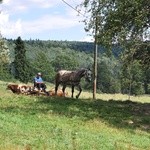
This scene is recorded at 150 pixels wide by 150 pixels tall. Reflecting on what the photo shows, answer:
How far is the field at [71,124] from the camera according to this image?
A: 1550 cm

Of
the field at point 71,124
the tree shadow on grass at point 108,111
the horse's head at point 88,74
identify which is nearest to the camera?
the field at point 71,124

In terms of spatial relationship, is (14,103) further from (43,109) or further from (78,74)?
(78,74)

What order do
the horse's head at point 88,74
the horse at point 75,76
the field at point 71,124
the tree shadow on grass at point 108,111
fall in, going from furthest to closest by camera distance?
the horse's head at point 88,74 → the horse at point 75,76 → the tree shadow on grass at point 108,111 → the field at point 71,124

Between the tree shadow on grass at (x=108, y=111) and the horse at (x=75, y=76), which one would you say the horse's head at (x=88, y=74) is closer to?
the horse at (x=75, y=76)

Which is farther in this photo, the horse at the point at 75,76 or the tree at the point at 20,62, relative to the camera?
the tree at the point at 20,62

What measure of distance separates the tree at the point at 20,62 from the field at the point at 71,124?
8716 centimetres

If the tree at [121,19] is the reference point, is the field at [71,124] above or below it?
below

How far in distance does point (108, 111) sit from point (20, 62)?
9361cm

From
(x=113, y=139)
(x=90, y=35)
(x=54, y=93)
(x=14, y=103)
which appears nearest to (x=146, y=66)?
(x=90, y=35)

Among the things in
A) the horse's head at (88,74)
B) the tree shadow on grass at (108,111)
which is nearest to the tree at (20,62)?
the horse's head at (88,74)

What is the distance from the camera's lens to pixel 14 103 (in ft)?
85.1

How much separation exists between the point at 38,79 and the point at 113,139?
18.0 metres

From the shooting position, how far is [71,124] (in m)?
20.6

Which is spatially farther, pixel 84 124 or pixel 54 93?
pixel 54 93
